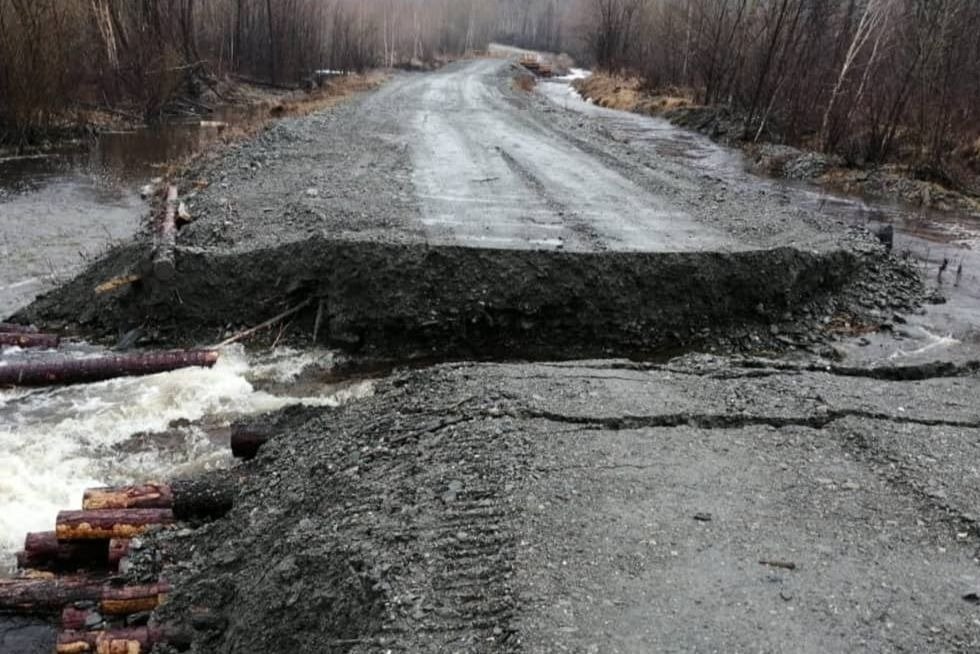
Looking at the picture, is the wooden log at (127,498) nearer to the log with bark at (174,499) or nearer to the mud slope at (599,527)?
the log with bark at (174,499)

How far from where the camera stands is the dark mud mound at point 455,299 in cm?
830

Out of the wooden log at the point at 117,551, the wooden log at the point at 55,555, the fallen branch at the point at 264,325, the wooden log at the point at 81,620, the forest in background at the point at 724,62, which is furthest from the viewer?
the forest in background at the point at 724,62

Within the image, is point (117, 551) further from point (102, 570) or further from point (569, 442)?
point (569, 442)

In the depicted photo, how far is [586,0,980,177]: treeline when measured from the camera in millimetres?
18047

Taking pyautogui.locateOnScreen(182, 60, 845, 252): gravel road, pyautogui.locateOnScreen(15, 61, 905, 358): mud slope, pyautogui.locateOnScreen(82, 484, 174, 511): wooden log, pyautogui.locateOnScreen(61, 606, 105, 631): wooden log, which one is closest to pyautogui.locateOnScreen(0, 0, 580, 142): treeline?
pyautogui.locateOnScreen(182, 60, 845, 252): gravel road

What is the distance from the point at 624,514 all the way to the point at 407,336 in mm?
4577

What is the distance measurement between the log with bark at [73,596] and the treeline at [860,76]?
1799 centimetres

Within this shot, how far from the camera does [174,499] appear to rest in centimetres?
527

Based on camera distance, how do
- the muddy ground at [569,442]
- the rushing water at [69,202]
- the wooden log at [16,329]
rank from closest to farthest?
the muddy ground at [569,442]
the wooden log at [16,329]
the rushing water at [69,202]

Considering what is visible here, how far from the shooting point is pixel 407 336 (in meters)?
8.34

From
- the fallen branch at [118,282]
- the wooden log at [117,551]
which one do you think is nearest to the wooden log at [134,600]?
the wooden log at [117,551]

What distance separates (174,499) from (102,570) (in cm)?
59

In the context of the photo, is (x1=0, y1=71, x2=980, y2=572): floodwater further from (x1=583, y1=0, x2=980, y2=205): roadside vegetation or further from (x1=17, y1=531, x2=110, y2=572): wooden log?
(x1=583, y1=0, x2=980, y2=205): roadside vegetation

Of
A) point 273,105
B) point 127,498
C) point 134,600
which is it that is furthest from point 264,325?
point 273,105
